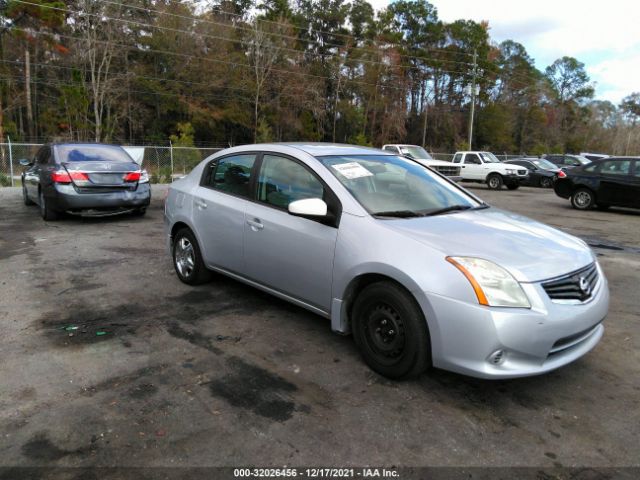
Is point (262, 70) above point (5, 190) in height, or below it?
above

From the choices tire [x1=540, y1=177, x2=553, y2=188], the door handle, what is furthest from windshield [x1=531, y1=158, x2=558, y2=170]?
the door handle

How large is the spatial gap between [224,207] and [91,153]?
Result: 6.28m

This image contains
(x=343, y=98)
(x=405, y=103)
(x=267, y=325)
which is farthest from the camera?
(x=405, y=103)

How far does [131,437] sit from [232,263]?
219cm

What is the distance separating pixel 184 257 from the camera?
218 inches

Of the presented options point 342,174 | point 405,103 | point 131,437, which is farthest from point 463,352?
point 405,103

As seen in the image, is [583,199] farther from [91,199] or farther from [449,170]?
[91,199]

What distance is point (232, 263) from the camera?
15.5 feet

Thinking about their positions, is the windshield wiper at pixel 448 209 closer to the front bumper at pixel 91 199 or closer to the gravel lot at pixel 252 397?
the gravel lot at pixel 252 397

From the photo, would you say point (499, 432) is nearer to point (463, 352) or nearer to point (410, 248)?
point (463, 352)

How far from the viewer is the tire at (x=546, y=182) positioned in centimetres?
2298

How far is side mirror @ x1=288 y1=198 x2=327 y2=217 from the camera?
3.65 meters

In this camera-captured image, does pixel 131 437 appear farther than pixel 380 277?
No

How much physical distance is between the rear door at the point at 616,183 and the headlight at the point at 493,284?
12.0 metres
